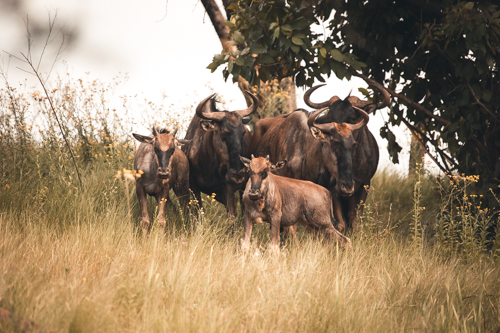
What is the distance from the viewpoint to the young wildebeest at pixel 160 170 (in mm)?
6008

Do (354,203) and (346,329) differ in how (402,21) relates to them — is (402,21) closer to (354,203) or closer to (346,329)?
(354,203)

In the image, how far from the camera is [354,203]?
7.12m

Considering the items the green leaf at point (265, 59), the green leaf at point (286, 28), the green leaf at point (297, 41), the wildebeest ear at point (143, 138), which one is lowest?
the wildebeest ear at point (143, 138)

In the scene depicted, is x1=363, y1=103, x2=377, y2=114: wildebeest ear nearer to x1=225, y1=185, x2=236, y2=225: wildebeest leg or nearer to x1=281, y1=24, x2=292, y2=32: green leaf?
x1=281, y1=24, x2=292, y2=32: green leaf

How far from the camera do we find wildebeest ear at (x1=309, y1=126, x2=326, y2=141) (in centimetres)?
621

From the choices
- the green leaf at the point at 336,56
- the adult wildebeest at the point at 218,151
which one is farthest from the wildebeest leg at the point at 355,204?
the green leaf at the point at 336,56

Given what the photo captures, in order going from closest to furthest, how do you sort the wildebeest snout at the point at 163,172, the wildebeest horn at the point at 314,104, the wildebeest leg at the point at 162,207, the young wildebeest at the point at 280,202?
the young wildebeest at the point at 280,202, the wildebeest snout at the point at 163,172, the wildebeest leg at the point at 162,207, the wildebeest horn at the point at 314,104

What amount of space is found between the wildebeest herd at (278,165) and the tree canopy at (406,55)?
664 mm

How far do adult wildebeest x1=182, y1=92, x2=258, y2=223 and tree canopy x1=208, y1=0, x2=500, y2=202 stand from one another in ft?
2.13

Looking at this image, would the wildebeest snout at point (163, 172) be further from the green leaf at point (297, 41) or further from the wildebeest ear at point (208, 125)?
the green leaf at point (297, 41)

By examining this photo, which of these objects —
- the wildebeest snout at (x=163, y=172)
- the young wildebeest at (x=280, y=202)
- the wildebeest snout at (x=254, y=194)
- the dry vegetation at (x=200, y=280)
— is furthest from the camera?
the wildebeest snout at (x=163, y=172)

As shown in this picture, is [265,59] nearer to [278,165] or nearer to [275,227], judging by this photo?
[278,165]

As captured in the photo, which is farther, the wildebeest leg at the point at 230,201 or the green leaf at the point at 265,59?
the wildebeest leg at the point at 230,201

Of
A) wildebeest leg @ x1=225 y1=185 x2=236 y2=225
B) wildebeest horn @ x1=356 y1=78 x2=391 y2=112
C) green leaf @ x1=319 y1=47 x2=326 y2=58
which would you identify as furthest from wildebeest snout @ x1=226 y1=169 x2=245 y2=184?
wildebeest horn @ x1=356 y1=78 x2=391 y2=112
